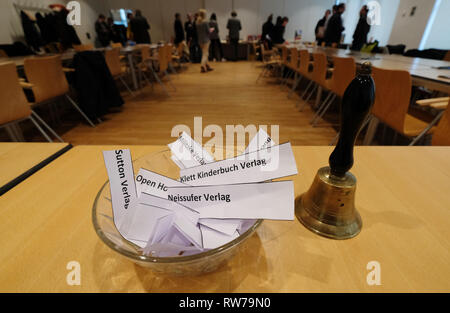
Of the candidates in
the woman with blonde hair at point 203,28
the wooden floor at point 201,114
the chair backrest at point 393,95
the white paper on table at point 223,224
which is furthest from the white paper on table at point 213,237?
the woman with blonde hair at point 203,28

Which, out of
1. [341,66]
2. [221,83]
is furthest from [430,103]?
[221,83]

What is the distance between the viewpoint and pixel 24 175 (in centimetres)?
51

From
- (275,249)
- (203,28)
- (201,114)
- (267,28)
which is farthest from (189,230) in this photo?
(267,28)

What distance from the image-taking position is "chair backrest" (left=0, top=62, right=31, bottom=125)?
5.15 feet

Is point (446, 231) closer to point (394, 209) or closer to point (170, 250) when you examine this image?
point (394, 209)

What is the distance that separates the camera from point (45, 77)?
2086 mm

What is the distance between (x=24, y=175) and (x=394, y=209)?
0.77m

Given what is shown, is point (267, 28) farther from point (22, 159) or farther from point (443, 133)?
point (22, 159)

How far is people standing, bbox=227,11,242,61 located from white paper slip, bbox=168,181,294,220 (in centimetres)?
803

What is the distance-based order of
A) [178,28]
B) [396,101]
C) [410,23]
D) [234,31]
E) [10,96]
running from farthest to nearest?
1. [234,31]
2. [178,28]
3. [410,23]
4. [10,96]
5. [396,101]

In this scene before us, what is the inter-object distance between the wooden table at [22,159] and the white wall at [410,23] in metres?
6.91

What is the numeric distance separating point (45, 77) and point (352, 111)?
2.65m

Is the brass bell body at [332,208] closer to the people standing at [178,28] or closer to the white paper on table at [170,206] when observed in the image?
the white paper on table at [170,206]

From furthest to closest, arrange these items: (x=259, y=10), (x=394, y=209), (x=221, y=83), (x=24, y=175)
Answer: (x=259, y=10)
(x=221, y=83)
(x=24, y=175)
(x=394, y=209)
